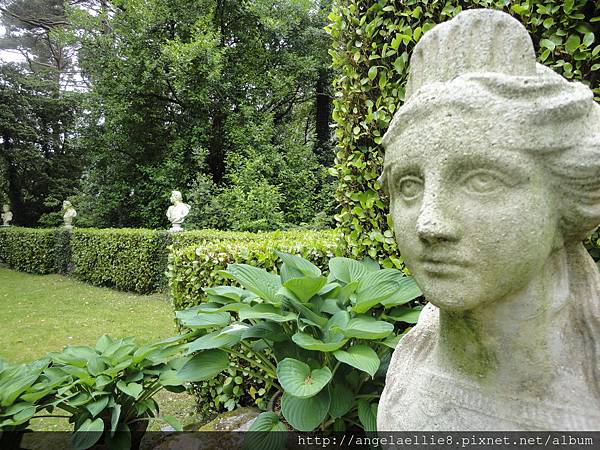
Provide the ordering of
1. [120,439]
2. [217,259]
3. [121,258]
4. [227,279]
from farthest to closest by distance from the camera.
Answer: [121,258], [217,259], [227,279], [120,439]

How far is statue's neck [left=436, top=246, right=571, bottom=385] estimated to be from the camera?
3.66 feet

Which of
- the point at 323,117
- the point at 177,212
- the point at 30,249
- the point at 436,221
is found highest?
the point at 323,117

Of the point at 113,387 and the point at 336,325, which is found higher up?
the point at 336,325

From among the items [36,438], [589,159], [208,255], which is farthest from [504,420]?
[208,255]

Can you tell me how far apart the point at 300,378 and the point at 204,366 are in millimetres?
685

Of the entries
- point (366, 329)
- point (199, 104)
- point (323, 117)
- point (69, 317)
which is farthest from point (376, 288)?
point (323, 117)

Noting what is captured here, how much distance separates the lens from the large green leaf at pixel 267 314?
7.22ft

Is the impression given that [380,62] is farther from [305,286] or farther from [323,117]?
[323,117]

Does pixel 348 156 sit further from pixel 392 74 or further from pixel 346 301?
pixel 346 301

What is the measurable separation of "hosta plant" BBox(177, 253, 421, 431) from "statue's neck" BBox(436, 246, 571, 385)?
833mm

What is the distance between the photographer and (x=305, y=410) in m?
2.03

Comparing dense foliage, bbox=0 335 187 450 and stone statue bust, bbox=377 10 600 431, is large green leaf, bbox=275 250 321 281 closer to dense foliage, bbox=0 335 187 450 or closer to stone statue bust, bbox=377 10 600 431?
dense foliage, bbox=0 335 187 450

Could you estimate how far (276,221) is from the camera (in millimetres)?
10328

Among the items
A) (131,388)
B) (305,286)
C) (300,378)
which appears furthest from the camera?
(131,388)
